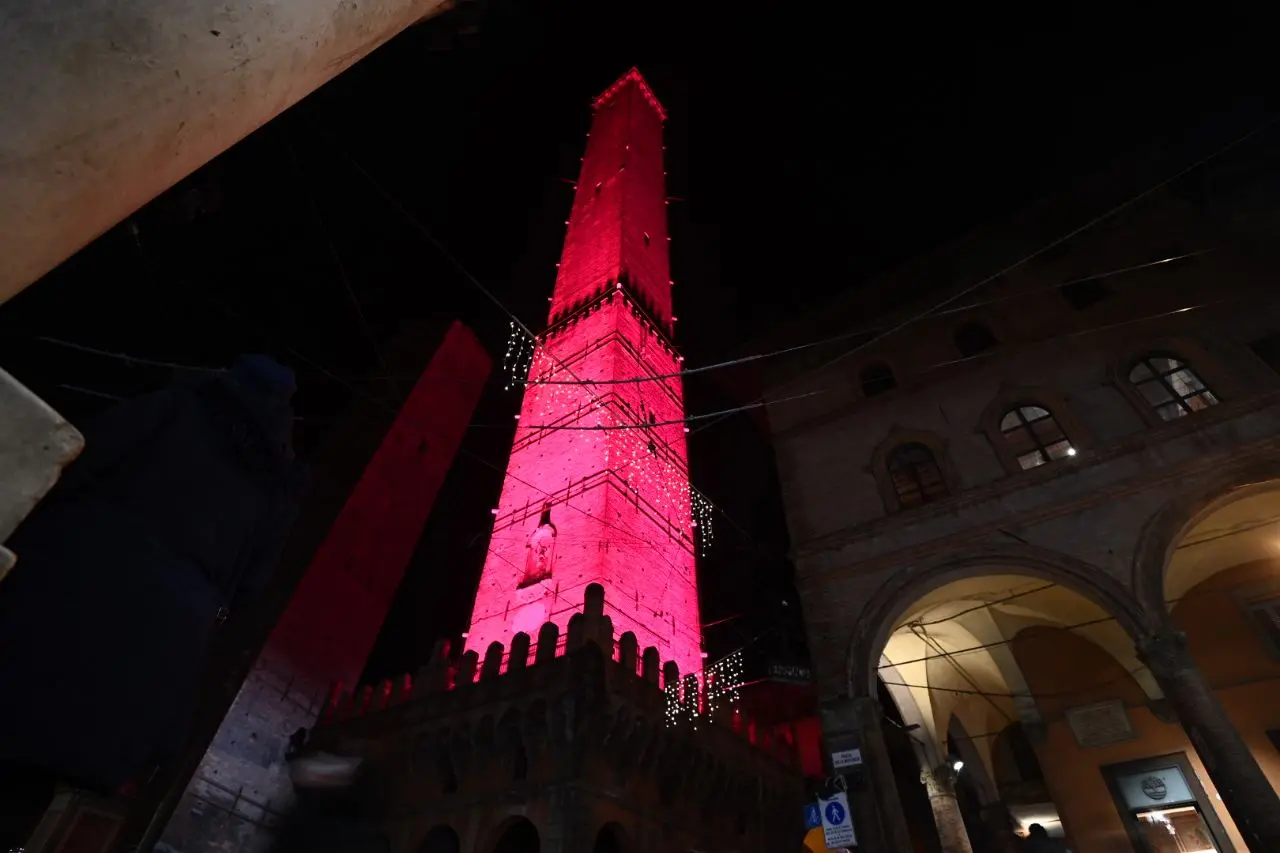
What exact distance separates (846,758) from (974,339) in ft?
31.7

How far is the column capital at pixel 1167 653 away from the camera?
9.23 metres

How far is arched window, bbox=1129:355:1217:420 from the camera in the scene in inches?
450

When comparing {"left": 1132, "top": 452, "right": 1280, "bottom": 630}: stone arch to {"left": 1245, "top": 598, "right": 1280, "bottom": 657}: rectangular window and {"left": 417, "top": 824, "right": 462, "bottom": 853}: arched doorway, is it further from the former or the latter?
{"left": 417, "top": 824, "right": 462, "bottom": 853}: arched doorway

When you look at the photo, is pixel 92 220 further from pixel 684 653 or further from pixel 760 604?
pixel 760 604

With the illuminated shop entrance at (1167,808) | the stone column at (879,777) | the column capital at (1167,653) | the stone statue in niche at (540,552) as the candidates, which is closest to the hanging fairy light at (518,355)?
the stone statue in niche at (540,552)

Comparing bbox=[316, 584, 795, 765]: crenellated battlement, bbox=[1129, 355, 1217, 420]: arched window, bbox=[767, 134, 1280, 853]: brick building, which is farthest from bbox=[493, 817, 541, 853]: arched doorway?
bbox=[1129, 355, 1217, 420]: arched window

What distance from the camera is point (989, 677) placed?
1439 centimetres

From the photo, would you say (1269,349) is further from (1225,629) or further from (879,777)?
(879,777)

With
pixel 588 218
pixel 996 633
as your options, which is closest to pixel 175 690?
pixel 996 633

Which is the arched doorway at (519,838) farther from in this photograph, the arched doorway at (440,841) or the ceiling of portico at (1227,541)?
the ceiling of portico at (1227,541)

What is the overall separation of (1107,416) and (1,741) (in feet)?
47.7

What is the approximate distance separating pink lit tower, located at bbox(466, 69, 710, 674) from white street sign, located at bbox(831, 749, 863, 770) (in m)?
4.53

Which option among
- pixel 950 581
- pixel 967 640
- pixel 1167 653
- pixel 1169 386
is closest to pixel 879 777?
pixel 950 581

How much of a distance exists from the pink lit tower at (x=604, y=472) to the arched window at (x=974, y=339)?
703 centimetres
